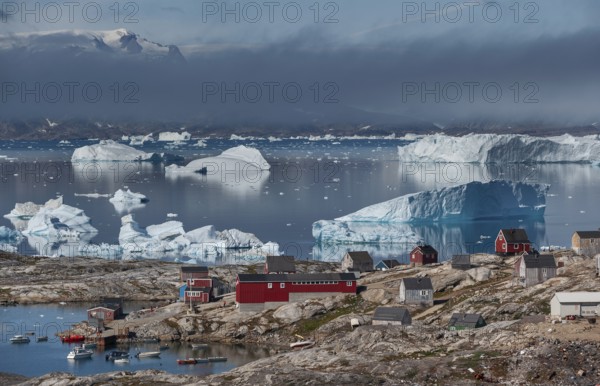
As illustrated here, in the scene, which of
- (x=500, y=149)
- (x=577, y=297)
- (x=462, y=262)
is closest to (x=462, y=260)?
(x=462, y=262)

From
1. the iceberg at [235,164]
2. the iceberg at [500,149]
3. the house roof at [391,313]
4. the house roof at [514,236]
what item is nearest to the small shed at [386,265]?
the house roof at [514,236]

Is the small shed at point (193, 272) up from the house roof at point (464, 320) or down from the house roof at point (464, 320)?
up

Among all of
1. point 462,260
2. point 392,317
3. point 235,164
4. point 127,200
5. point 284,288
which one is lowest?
point 392,317

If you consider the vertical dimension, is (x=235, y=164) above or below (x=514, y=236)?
above

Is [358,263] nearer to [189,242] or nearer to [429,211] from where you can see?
[189,242]

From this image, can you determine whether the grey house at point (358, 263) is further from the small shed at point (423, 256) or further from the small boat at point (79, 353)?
the small boat at point (79, 353)

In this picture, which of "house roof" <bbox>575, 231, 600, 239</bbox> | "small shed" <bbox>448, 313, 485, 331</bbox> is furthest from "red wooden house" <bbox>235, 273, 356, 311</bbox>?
"house roof" <bbox>575, 231, 600, 239</bbox>

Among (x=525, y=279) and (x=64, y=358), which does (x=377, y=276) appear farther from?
(x=64, y=358)

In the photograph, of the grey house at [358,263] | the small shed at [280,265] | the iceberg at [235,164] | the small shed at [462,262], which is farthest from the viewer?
the iceberg at [235,164]
